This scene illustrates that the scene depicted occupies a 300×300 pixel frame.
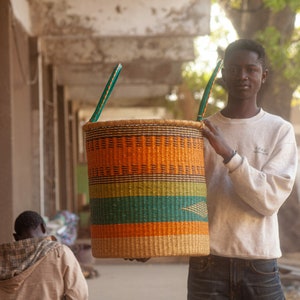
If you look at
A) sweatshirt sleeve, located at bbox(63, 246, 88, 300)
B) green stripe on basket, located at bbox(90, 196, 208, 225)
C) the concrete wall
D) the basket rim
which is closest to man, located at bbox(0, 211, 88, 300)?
sweatshirt sleeve, located at bbox(63, 246, 88, 300)

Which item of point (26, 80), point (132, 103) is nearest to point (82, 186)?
point (132, 103)

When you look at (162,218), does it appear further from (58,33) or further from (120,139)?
(58,33)

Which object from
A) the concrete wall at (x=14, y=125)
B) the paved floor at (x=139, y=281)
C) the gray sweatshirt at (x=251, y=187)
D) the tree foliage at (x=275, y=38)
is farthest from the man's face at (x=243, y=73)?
the tree foliage at (x=275, y=38)

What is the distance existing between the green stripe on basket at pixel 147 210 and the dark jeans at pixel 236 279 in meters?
0.25

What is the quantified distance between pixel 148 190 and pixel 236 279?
507 mm

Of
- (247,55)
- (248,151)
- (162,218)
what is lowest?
(162,218)

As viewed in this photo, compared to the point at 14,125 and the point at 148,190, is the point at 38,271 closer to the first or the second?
the point at 148,190

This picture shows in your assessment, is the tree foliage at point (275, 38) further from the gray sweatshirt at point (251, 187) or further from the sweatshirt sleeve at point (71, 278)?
the gray sweatshirt at point (251, 187)

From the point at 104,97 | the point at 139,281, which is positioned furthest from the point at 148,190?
the point at 139,281

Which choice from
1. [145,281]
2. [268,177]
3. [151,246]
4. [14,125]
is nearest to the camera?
[151,246]

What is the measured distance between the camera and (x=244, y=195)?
9.67 ft

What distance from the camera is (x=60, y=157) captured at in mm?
17141

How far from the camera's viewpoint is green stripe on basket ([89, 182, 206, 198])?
9.47 feet

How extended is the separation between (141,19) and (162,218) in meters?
8.40
